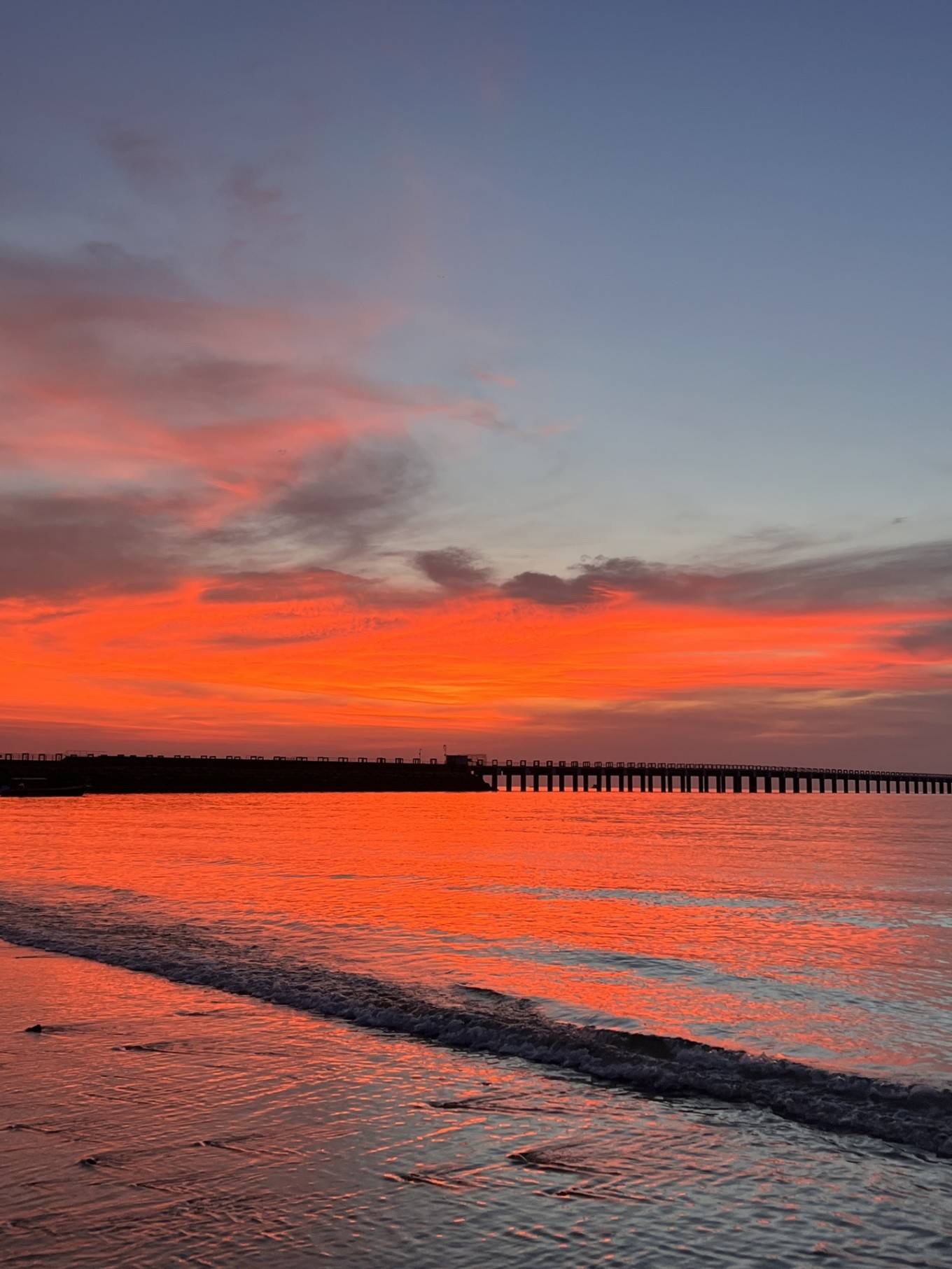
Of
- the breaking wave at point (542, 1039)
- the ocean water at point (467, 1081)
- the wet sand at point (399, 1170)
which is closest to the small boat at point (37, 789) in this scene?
the ocean water at point (467, 1081)

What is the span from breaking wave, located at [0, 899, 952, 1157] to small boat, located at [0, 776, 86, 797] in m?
106

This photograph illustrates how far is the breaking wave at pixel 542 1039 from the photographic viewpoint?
35.2 ft

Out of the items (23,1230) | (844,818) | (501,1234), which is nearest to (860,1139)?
(501,1234)

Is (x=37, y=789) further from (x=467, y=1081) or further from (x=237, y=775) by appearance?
(x=467, y=1081)

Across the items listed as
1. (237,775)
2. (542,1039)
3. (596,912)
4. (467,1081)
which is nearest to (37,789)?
(237,775)

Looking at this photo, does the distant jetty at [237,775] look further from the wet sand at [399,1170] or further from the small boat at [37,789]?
the wet sand at [399,1170]

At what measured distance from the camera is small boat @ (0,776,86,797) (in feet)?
388

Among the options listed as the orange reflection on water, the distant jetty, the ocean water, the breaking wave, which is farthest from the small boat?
the breaking wave

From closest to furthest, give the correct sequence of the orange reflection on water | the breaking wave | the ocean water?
the ocean water
the breaking wave
the orange reflection on water

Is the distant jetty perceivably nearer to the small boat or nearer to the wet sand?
the small boat

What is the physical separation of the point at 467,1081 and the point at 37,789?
A: 119 meters

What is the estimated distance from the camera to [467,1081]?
1144cm

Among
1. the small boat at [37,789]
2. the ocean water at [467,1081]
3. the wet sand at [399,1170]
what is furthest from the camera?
the small boat at [37,789]

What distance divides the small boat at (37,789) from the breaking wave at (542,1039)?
346 ft
